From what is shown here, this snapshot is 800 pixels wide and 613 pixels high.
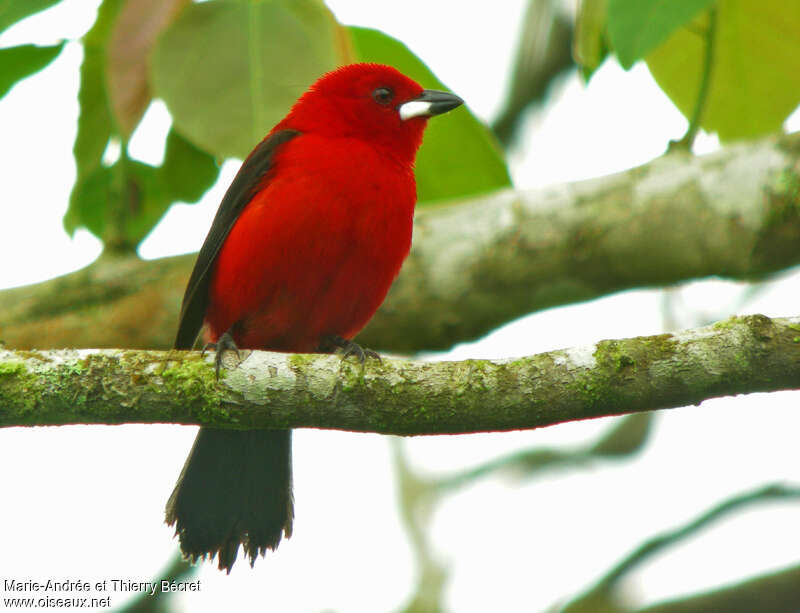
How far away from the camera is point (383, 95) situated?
4367 mm

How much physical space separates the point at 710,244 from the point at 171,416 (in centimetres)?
220

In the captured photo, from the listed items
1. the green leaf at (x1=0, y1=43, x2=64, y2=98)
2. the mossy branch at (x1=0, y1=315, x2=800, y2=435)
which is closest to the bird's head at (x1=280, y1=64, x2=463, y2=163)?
the green leaf at (x1=0, y1=43, x2=64, y2=98)

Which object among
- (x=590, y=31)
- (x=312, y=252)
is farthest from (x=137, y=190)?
(x=590, y=31)

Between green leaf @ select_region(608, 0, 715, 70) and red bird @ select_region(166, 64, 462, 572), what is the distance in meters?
1.22

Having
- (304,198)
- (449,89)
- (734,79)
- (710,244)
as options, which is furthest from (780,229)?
(304,198)

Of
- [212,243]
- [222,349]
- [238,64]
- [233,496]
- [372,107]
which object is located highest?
[372,107]

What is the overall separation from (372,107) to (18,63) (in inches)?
55.9

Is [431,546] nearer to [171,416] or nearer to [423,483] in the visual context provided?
[423,483]

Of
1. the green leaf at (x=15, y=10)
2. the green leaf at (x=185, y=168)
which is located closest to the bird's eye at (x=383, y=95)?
the green leaf at (x=185, y=168)

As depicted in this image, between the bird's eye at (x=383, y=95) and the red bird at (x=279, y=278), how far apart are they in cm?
36

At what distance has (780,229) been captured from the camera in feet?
12.2

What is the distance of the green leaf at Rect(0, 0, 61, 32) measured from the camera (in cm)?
283

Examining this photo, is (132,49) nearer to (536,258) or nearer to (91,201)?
(91,201)

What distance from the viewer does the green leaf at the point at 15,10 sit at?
112 inches
